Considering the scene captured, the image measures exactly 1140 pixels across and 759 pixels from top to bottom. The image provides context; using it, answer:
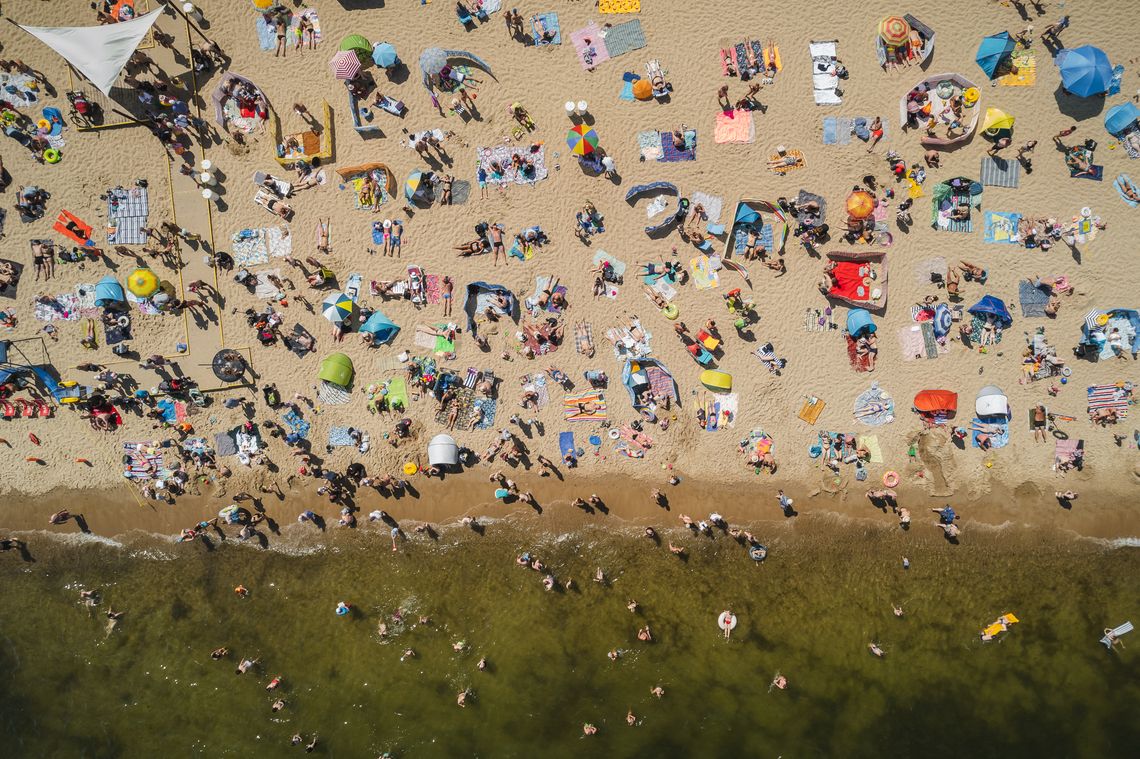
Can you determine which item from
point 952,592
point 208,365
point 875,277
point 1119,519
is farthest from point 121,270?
point 1119,519

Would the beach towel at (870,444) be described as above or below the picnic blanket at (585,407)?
below

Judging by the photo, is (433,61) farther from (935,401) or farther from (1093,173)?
(1093,173)

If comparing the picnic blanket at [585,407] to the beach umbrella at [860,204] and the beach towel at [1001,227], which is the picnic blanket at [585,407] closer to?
the beach umbrella at [860,204]

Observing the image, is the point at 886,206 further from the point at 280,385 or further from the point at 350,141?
the point at 280,385

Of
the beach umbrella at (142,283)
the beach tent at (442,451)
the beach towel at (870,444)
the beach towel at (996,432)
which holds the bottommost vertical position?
the beach tent at (442,451)

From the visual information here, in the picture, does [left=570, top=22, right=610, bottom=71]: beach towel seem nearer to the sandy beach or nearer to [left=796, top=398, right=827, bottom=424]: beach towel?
the sandy beach

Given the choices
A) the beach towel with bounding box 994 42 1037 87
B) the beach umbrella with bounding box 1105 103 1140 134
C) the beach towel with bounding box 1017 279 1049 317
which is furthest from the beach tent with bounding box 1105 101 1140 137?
the beach towel with bounding box 1017 279 1049 317

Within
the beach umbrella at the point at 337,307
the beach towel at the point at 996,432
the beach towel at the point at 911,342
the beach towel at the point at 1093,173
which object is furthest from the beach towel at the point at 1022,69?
the beach umbrella at the point at 337,307
